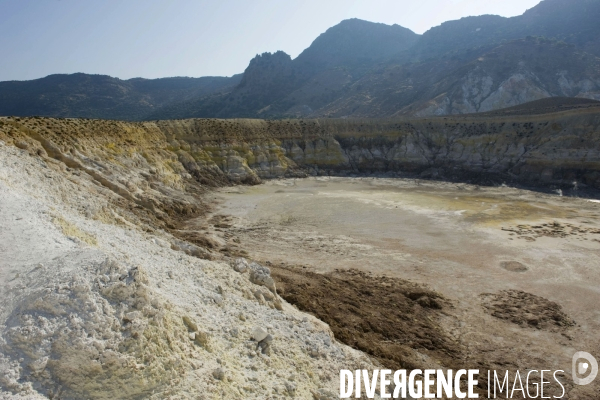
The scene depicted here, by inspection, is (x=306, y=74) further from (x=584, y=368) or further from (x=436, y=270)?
(x=584, y=368)

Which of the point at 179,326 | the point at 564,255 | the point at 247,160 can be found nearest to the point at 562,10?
the point at 247,160

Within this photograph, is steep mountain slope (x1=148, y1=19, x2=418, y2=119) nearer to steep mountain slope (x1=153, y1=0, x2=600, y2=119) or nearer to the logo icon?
steep mountain slope (x1=153, y1=0, x2=600, y2=119)

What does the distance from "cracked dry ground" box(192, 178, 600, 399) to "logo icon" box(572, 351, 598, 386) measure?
25 centimetres

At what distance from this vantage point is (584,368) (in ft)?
35.5

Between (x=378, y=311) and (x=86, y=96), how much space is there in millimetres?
139849

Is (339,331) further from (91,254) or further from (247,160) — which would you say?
(247,160)

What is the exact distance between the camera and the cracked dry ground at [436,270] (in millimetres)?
11688

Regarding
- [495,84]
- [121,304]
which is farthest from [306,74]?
[121,304]

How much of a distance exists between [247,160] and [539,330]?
112 ft

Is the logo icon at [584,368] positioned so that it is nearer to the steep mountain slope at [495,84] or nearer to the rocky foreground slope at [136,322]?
the rocky foreground slope at [136,322]

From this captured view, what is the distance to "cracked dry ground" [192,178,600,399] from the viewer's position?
11688mm

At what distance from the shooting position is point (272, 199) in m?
32.8

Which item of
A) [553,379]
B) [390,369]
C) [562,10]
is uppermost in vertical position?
[562,10]

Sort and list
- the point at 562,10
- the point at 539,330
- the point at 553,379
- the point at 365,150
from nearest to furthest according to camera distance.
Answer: the point at 553,379 < the point at 539,330 < the point at 365,150 < the point at 562,10
